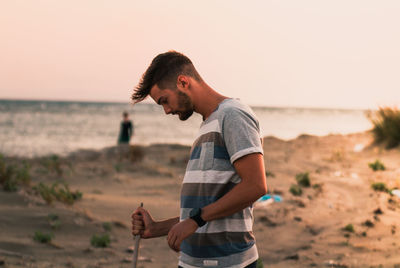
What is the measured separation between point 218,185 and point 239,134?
0.26 metres

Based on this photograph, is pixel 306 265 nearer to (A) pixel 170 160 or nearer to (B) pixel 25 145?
(A) pixel 170 160

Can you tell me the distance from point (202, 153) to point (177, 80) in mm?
357

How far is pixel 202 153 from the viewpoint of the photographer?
204 cm

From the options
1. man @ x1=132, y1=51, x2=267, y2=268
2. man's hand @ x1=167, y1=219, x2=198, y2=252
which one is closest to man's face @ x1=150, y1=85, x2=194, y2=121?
man @ x1=132, y1=51, x2=267, y2=268

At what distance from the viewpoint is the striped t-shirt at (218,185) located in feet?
6.41

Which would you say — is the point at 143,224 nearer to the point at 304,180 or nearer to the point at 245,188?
the point at 245,188

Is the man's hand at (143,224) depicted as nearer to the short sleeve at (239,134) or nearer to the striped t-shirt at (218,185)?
the striped t-shirt at (218,185)

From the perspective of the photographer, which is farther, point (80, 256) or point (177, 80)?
point (80, 256)

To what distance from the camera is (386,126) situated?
14.3 meters

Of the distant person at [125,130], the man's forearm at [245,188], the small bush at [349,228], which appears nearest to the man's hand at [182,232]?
the man's forearm at [245,188]

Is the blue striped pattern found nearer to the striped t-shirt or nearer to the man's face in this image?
the striped t-shirt

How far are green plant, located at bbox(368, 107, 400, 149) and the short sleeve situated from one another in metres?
13.1

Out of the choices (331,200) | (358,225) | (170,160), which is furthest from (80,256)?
(170,160)

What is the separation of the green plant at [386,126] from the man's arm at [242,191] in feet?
42.9
